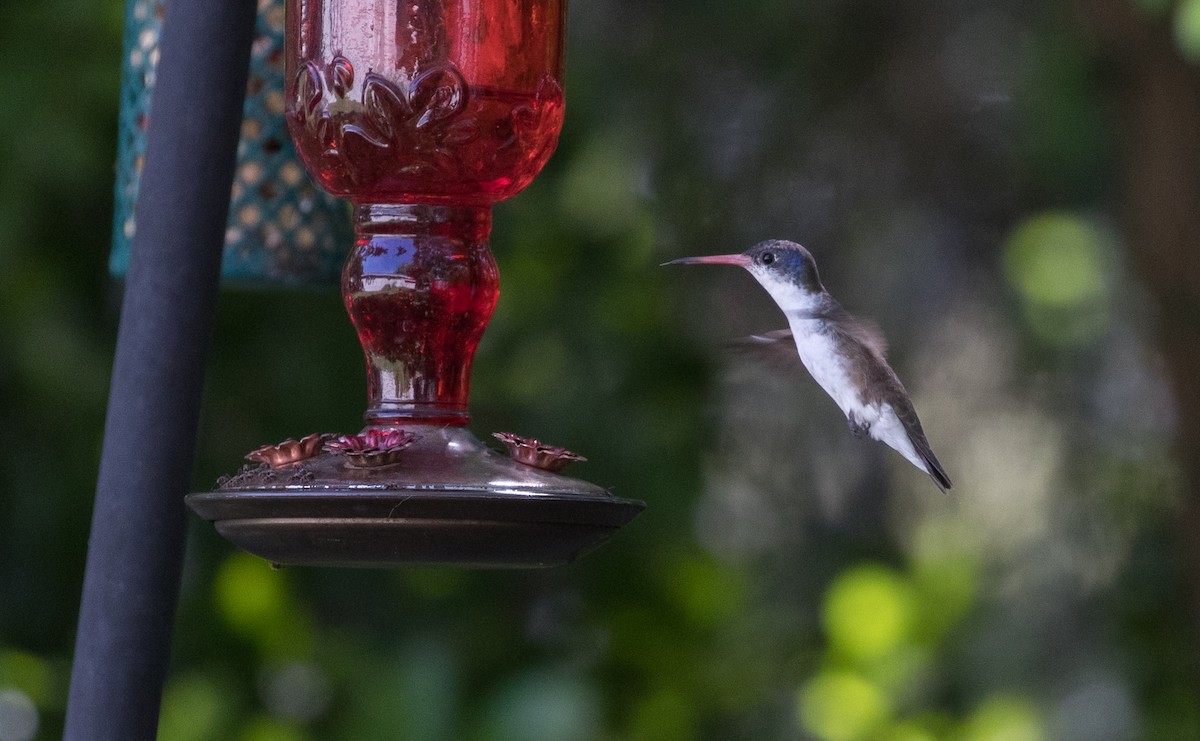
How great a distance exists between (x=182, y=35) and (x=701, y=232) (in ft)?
7.75

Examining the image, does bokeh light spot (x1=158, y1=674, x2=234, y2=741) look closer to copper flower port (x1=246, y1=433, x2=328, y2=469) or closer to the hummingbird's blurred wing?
the hummingbird's blurred wing

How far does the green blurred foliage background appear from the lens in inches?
133

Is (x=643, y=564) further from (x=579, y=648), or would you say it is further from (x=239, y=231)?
(x=239, y=231)

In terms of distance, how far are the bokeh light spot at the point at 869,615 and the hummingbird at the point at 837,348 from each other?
1961 mm

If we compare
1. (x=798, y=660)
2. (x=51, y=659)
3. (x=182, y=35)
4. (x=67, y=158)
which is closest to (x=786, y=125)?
(x=798, y=660)

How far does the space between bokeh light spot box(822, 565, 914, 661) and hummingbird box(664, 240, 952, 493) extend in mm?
1961

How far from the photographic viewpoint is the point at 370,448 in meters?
1.43

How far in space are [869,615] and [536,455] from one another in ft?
7.69

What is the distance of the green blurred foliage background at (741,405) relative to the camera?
3.38m

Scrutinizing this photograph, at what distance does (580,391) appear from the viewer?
351 centimetres

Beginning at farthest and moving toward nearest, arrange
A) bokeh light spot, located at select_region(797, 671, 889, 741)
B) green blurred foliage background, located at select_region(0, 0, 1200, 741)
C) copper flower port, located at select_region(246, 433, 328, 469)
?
bokeh light spot, located at select_region(797, 671, 889, 741)
green blurred foliage background, located at select_region(0, 0, 1200, 741)
copper flower port, located at select_region(246, 433, 328, 469)

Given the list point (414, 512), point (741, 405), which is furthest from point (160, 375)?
point (741, 405)

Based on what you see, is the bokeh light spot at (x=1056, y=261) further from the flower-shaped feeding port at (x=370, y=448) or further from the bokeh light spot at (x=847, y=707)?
the flower-shaped feeding port at (x=370, y=448)

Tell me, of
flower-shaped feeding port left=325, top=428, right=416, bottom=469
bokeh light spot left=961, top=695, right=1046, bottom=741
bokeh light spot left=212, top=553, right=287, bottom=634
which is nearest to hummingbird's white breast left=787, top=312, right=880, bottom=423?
flower-shaped feeding port left=325, top=428, right=416, bottom=469
